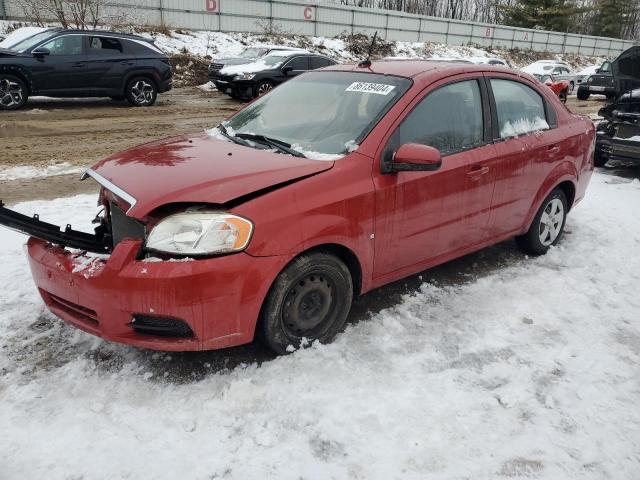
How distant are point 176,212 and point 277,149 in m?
0.91

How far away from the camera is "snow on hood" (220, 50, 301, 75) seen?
15.6 metres

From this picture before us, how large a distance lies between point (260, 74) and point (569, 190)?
1227 centimetres

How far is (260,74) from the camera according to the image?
15.5 meters

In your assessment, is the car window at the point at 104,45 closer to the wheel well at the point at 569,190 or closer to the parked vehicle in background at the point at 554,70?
the wheel well at the point at 569,190

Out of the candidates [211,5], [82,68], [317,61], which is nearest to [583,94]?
[317,61]

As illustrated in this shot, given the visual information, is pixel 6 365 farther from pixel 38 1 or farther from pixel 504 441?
pixel 38 1

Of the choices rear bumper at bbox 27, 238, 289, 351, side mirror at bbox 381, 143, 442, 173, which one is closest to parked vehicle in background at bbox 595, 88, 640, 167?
side mirror at bbox 381, 143, 442, 173

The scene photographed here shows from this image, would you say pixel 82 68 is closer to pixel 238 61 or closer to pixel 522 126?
pixel 238 61

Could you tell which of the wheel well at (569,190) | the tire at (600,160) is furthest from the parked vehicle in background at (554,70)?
the wheel well at (569,190)

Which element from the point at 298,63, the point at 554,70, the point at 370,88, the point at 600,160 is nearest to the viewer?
the point at 370,88

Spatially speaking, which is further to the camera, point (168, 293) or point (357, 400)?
point (357, 400)

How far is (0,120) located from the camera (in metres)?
10.6

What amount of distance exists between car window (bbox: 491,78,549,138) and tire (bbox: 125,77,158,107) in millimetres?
11435

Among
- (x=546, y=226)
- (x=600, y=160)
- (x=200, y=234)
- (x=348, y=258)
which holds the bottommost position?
(x=600, y=160)
